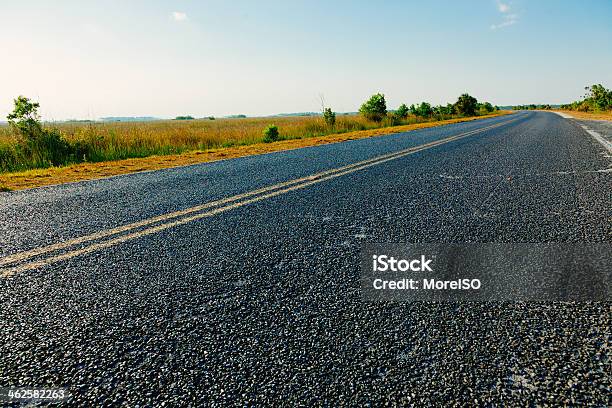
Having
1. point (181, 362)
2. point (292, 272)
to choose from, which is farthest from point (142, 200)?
point (181, 362)

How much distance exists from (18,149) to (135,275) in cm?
997

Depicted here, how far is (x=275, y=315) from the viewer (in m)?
1.78

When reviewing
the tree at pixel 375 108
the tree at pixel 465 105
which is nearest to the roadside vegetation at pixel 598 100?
the tree at pixel 465 105

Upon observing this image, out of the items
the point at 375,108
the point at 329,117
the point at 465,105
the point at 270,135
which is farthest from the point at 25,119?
the point at 465,105

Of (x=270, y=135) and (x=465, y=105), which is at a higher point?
(x=465, y=105)

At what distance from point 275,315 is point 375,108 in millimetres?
28951

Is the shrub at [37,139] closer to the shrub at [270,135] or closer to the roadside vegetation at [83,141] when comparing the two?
the roadside vegetation at [83,141]

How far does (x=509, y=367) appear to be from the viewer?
1399 mm

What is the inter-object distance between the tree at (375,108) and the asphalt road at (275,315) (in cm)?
2576

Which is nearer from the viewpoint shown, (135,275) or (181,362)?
(181,362)

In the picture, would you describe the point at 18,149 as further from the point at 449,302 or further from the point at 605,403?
the point at 605,403

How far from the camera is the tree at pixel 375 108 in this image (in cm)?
2884

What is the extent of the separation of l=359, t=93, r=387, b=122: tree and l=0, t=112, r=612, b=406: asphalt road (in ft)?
84.5

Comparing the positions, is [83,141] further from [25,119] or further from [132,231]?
[132,231]
